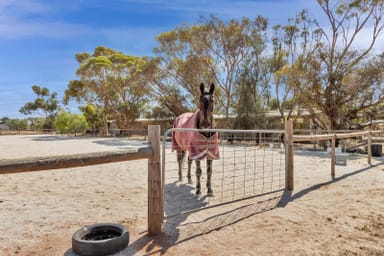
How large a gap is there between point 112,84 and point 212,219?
79.7 feet

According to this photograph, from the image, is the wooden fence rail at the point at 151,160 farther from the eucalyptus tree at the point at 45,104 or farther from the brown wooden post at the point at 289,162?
the eucalyptus tree at the point at 45,104

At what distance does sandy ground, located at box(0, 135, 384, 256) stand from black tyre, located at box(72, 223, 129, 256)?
112 millimetres

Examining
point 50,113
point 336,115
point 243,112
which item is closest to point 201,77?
point 243,112

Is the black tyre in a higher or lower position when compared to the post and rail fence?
lower

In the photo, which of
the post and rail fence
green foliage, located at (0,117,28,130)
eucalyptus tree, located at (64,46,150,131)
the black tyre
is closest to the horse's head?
the post and rail fence

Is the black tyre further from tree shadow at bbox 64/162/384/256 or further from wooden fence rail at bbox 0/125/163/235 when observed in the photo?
wooden fence rail at bbox 0/125/163/235

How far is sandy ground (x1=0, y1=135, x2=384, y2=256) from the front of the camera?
2.35 meters

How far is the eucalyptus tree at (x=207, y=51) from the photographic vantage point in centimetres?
1758

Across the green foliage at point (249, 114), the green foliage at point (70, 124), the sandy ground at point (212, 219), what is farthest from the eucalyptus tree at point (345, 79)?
the green foliage at point (70, 124)

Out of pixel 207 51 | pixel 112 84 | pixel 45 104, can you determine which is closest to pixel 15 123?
pixel 45 104

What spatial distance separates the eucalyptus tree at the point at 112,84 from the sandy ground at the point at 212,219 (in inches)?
697

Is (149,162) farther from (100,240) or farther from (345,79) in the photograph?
(345,79)

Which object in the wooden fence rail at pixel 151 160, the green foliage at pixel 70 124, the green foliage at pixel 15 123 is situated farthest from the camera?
the green foliage at pixel 15 123

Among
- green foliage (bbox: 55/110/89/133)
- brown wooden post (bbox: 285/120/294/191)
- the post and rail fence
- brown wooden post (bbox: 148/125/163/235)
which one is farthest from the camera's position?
green foliage (bbox: 55/110/89/133)
